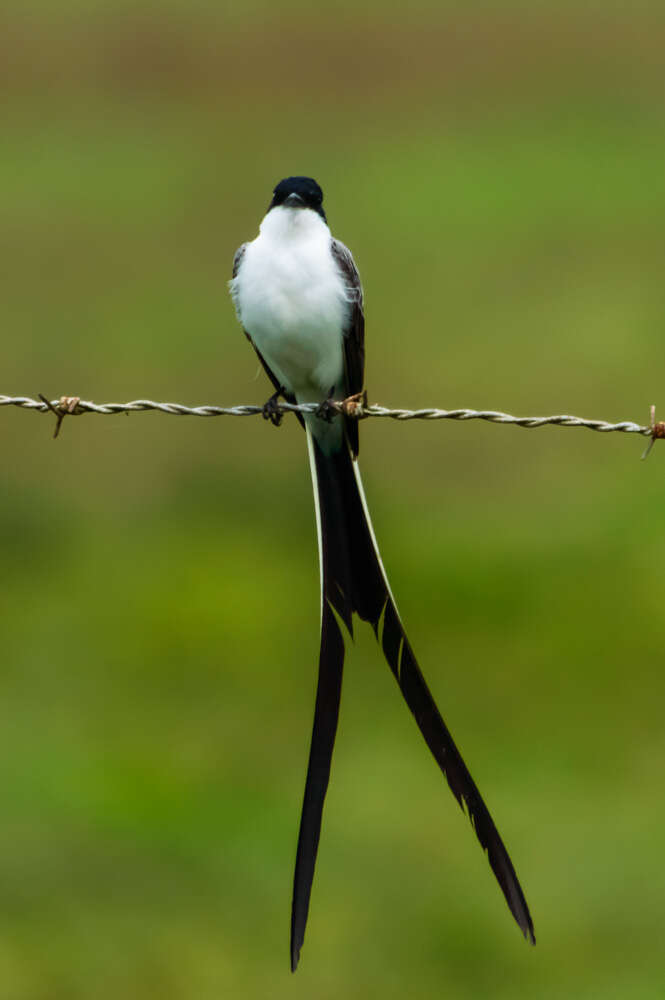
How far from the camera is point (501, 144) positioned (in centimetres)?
2208

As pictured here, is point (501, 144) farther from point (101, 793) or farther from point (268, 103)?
point (101, 793)

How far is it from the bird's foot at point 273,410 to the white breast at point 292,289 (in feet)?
0.60

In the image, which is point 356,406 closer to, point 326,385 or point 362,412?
point 362,412

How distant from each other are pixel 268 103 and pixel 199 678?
15.6 meters

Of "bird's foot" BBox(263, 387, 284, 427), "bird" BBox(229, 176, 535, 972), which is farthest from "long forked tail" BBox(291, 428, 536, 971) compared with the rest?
"bird's foot" BBox(263, 387, 284, 427)

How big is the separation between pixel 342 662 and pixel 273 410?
102 cm

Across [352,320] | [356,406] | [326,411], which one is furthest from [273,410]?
[356,406]

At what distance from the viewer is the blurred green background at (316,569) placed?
7328mm

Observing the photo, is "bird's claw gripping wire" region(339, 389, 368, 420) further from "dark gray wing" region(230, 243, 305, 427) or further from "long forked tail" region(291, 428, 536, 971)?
"dark gray wing" region(230, 243, 305, 427)

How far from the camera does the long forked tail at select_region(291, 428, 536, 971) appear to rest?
13.8 feet

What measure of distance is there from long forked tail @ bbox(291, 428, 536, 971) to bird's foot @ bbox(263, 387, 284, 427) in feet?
0.50

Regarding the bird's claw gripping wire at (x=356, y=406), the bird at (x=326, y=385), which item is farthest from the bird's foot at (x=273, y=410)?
the bird's claw gripping wire at (x=356, y=406)

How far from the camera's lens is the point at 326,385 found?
5.46 m

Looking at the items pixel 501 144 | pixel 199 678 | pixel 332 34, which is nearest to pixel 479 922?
pixel 199 678
